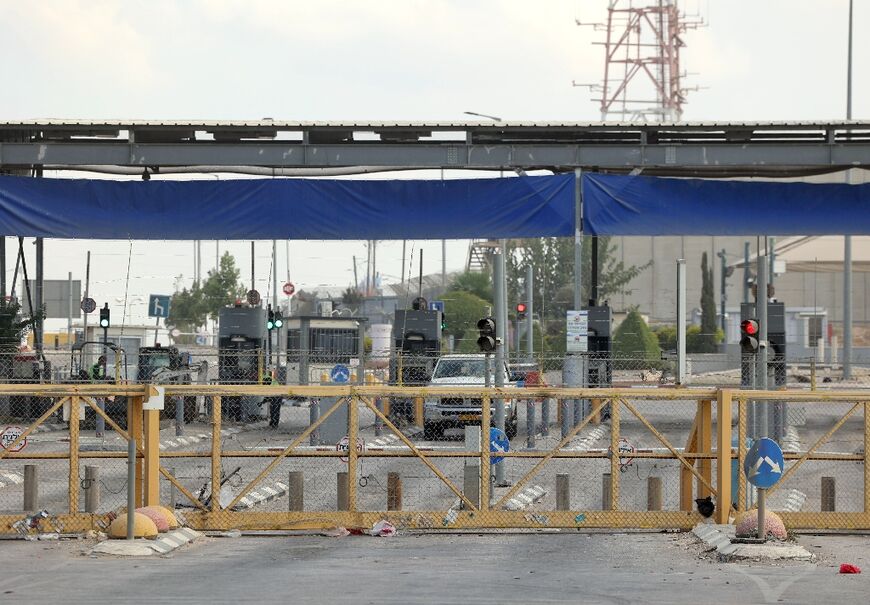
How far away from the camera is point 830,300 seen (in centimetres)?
9231

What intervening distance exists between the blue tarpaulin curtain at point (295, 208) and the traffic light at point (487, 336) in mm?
10467

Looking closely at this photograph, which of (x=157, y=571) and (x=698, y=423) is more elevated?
(x=698, y=423)

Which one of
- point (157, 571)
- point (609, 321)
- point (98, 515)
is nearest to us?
point (157, 571)

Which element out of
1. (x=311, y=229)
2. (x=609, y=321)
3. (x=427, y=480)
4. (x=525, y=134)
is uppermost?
(x=525, y=134)

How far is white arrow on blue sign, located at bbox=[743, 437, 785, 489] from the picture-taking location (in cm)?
1462

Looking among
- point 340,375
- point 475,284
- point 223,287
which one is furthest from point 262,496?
point 475,284

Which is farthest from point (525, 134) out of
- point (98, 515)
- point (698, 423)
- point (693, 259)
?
point (693, 259)

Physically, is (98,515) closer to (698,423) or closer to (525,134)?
(698,423)

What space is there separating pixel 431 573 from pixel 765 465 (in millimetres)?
3770

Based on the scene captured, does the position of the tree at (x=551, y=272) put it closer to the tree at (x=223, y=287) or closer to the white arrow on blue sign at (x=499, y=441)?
the tree at (x=223, y=287)

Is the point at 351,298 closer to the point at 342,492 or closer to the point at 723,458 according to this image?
the point at 342,492

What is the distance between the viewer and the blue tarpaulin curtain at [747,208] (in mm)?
30609

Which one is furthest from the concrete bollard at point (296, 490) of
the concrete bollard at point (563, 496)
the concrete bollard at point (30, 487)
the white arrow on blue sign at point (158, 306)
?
the white arrow on blue sign at point (158, 306)

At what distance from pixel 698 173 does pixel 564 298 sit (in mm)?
52009
